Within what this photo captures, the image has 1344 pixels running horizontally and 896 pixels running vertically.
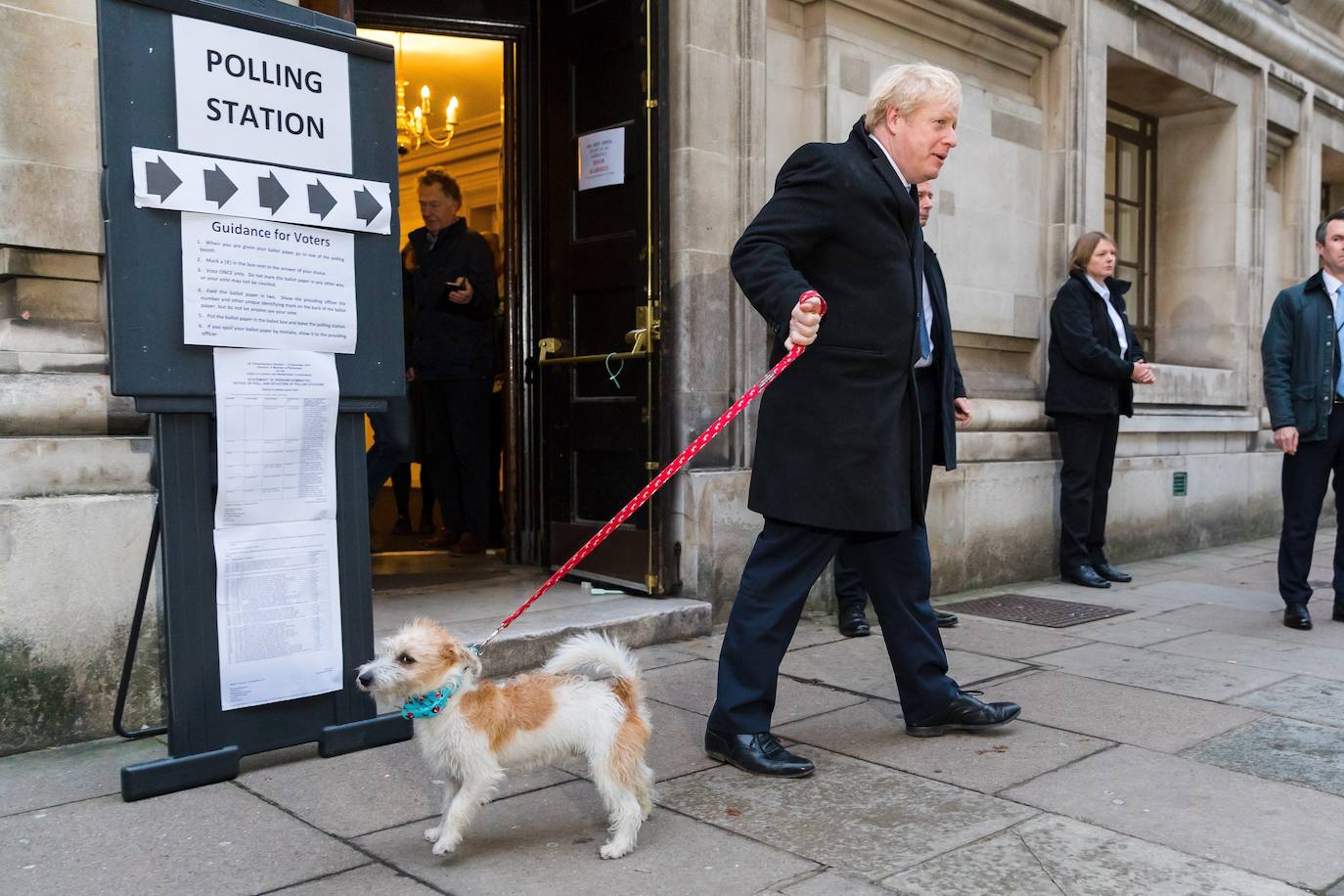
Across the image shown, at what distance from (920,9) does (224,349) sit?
5056mm

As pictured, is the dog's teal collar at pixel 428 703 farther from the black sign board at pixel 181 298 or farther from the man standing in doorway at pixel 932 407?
the man standing in doorway at pixel 932 407

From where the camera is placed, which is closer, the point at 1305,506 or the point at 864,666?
the point at 864,666

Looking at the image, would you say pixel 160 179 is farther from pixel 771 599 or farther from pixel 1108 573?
pixel 1108 573

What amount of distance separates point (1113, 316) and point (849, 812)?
501 centimetres

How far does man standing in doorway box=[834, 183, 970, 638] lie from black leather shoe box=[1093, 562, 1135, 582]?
169 cm

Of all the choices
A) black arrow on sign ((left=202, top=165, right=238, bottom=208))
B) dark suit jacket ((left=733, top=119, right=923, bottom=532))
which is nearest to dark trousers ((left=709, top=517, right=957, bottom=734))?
dark suit jacket ((left=733, top=119, right=923, bottom=532))

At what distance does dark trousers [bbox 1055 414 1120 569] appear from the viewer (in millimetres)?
7207

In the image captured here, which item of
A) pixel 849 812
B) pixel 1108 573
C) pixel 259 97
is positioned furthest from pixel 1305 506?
pixel 259 97

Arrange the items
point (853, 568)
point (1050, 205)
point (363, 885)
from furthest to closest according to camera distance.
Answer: point (1050, 205), point (853, 568), point (363, 885)

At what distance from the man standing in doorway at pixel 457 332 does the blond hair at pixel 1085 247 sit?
3601 mm

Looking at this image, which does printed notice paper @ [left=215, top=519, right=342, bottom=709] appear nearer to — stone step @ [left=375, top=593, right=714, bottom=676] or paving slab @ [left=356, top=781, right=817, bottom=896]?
paving slab @ [left=356, top=781, right=817, bottom=896]

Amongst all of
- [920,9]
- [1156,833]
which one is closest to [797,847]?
[1156,833]

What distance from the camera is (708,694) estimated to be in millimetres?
4504

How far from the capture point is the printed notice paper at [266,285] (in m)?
3.32
